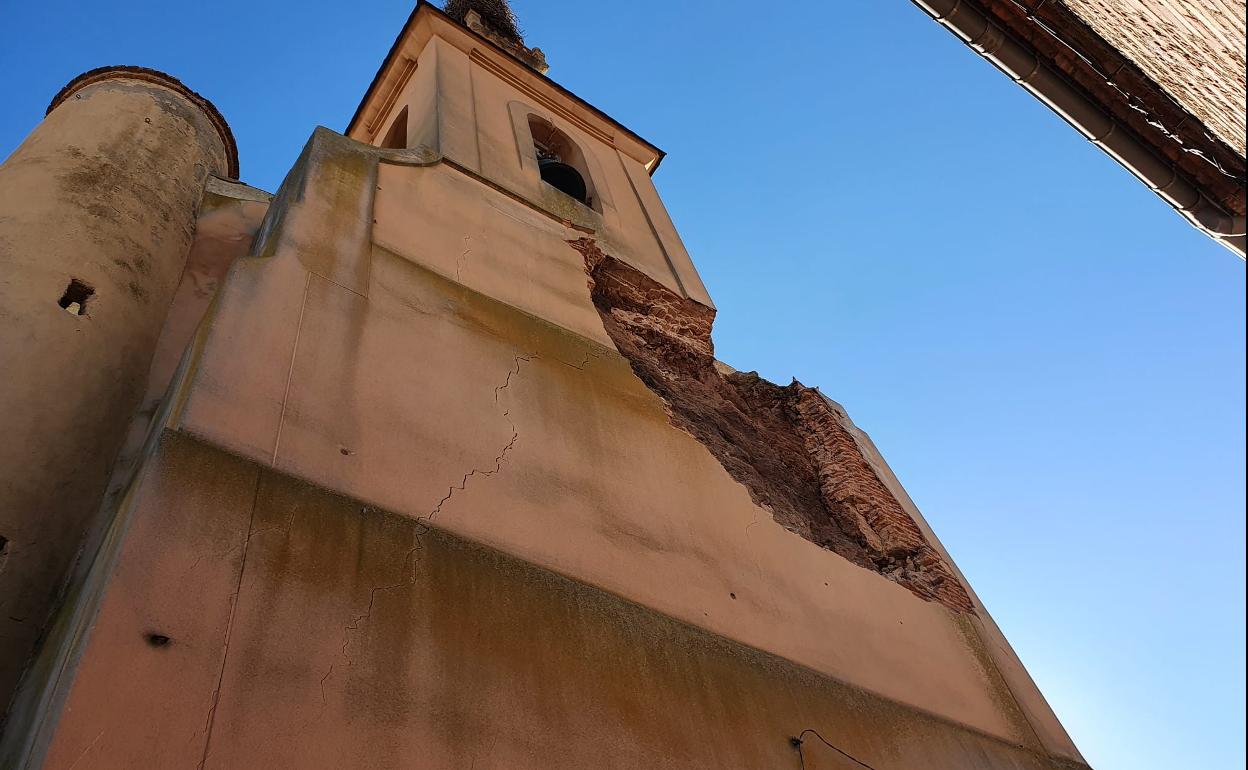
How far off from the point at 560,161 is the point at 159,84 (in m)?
4.76

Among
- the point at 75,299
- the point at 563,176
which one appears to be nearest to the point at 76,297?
the point at 75,299

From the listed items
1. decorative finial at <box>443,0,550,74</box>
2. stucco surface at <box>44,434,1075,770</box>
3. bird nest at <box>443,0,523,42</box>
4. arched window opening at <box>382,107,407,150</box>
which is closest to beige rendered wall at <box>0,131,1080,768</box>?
stucco surface at <box>44,434,1075,770</box>

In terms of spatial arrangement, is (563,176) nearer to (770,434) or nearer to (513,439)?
(770,434)

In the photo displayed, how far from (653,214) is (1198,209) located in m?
6.28

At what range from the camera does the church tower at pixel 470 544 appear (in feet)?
9.71

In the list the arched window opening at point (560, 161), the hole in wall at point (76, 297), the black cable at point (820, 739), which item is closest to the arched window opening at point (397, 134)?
the arched window opening at point (560, 161)

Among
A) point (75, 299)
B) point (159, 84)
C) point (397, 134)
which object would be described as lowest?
point (75, 299)

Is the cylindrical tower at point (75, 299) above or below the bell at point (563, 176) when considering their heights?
below

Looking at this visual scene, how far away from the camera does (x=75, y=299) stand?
5.22 meters

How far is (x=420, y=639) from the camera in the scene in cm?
335

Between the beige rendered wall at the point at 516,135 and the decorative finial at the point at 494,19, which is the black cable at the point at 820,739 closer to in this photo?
the beige rendered wall at the point at 516,135

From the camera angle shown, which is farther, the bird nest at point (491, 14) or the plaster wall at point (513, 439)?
the bird nest at point (491, 14)

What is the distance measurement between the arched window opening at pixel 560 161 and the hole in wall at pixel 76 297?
18.0 feet

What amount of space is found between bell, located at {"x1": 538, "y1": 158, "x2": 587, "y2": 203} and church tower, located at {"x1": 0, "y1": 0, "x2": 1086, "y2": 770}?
8.65 feet
